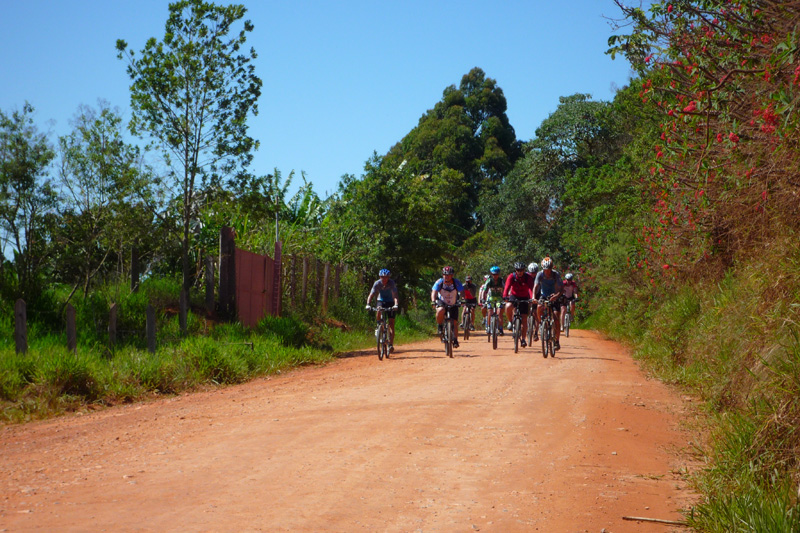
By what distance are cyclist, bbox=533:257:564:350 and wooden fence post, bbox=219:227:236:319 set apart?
256 inches

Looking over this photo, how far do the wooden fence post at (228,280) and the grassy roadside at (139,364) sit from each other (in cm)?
85

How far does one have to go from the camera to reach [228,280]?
17766mm

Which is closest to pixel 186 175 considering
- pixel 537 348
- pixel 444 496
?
pixel 537 348

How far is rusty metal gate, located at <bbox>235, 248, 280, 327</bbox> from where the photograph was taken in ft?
59.6

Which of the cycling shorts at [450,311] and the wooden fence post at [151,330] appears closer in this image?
the wooden fence post at [151,330]

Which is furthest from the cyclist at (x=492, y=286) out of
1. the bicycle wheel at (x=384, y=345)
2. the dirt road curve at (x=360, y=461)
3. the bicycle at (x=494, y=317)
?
the dirt road curve at (x=360, y=461)

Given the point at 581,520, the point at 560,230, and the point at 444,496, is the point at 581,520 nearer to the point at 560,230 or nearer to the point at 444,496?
the point at 444,496

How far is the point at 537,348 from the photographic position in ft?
63.4

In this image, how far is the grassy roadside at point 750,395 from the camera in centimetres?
496

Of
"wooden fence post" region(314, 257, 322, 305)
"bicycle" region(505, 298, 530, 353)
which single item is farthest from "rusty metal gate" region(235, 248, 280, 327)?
"bicycle" region(505, 298, 530, 353)

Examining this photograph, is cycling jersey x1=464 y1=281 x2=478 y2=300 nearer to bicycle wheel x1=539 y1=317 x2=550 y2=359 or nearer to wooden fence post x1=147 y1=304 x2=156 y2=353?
bicycle wheel x1=539 y1=317 x2=550 y2=359

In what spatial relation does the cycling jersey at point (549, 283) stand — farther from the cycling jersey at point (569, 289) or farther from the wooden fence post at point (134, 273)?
the wooden fence post at point (134, 273)

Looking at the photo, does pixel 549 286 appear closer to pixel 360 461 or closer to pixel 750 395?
pixel 750 395

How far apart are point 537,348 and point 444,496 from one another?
1395cm
